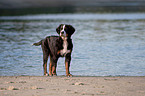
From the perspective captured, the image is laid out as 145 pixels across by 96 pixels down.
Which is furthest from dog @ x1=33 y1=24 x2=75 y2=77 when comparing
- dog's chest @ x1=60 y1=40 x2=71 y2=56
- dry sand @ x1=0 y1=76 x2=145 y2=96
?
dry sand @ x1=0 y1=76 x2=145 y2=96

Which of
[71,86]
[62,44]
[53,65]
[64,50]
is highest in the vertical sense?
[62,44]

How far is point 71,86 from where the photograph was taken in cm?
986

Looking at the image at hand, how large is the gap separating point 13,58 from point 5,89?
8.58 m

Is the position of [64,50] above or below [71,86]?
above

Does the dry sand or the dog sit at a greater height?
the dog

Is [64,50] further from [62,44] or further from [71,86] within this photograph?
[71,86]

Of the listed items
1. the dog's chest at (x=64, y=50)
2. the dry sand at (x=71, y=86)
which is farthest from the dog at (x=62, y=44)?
the dry sand at (x=71, y=86)

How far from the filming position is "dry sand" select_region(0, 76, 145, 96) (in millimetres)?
8891

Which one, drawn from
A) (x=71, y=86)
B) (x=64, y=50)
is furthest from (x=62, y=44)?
(x=71, y=86)

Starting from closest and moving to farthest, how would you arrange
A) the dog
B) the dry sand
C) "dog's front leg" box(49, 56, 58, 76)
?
the dry sand < the dog < "dog's front leg" box(49, 56, 58, 76)

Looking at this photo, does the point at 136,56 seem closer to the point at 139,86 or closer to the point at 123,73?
the point at 123,73

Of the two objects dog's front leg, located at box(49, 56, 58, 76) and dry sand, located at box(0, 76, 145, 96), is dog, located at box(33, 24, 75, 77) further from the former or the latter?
dry sand, located at box(0, 76, 145, 96)

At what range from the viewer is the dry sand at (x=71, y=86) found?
8891mm

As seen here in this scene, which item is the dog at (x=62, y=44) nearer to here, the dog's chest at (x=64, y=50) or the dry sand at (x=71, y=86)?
the dog's chest at (x=64, y=50)
